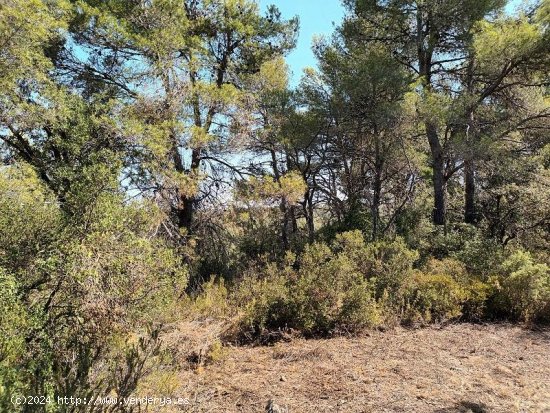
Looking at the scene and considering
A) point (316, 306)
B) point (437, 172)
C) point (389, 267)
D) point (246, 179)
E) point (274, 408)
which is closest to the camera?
point (274, 408)

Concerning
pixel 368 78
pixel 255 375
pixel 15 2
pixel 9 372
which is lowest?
pixel 255 375

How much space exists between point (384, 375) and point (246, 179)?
6254 millimetres

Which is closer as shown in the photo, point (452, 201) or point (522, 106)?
point (522, 106)

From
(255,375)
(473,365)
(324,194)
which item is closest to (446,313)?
(473,365)

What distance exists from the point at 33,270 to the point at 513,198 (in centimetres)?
1195

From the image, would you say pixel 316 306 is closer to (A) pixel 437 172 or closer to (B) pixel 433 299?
(B) pixel 433 299

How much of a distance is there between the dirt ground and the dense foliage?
60 cm

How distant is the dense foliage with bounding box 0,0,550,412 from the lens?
12.2 feet

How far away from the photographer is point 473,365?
15.6 feet

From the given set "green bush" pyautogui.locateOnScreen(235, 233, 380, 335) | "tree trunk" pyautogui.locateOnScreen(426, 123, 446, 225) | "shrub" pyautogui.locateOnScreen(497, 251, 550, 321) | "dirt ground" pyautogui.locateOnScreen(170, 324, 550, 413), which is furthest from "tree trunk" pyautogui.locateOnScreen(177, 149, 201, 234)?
"shrub" pyautogui.locateOnScreen(497, 251, 550, 321)

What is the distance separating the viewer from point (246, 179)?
9.80 metres

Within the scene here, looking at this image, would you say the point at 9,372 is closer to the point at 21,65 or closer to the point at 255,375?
the point at 255,375

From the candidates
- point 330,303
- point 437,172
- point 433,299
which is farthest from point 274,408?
point 437,172

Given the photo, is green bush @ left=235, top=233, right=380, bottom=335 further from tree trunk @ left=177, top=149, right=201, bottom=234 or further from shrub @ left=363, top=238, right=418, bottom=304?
tree trunk @ left=177, top=149, right=201, bottom=234
